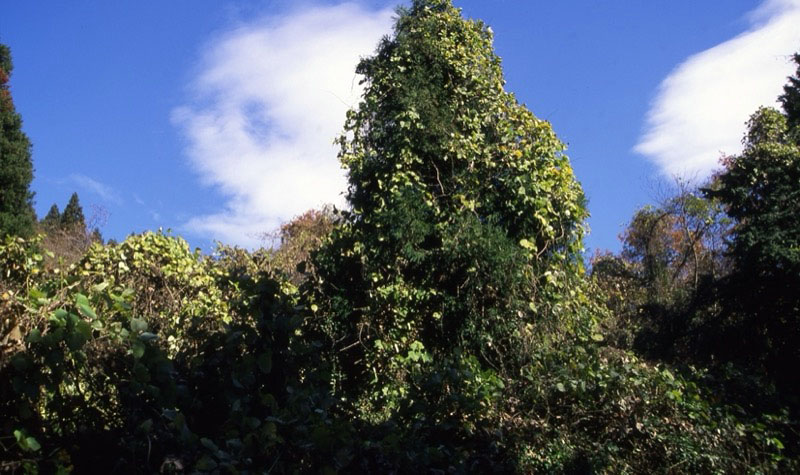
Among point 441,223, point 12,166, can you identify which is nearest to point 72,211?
point 12,166

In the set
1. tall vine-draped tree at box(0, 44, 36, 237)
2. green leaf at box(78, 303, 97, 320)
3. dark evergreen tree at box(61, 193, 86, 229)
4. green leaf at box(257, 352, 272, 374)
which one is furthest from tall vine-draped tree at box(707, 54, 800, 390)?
dark evergreen tree at box(61, 193, 86, 229)

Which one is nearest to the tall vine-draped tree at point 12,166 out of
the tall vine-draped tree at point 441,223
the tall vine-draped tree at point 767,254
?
the tall vine-draped tree at point 441,223

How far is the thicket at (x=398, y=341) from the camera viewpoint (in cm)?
287

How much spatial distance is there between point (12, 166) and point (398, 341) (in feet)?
66.9

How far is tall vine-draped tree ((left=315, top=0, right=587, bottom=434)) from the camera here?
7340 millimetres

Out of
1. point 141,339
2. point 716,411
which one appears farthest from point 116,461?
point 716,411

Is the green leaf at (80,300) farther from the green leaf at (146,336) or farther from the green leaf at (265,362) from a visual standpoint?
the green leaf at (265,362)

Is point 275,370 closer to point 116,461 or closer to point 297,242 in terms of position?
point 116,461

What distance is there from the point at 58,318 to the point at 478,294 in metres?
5.43

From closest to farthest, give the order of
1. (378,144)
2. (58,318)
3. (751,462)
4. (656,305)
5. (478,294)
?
(58,318) < (751,462) < (478,294) < (378,144) < (656,305)

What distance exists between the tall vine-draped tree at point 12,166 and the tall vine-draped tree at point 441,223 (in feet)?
59.3

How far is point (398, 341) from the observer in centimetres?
741

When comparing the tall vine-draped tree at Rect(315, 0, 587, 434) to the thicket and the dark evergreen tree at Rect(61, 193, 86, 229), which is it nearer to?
the thicket

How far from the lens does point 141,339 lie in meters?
2.78
